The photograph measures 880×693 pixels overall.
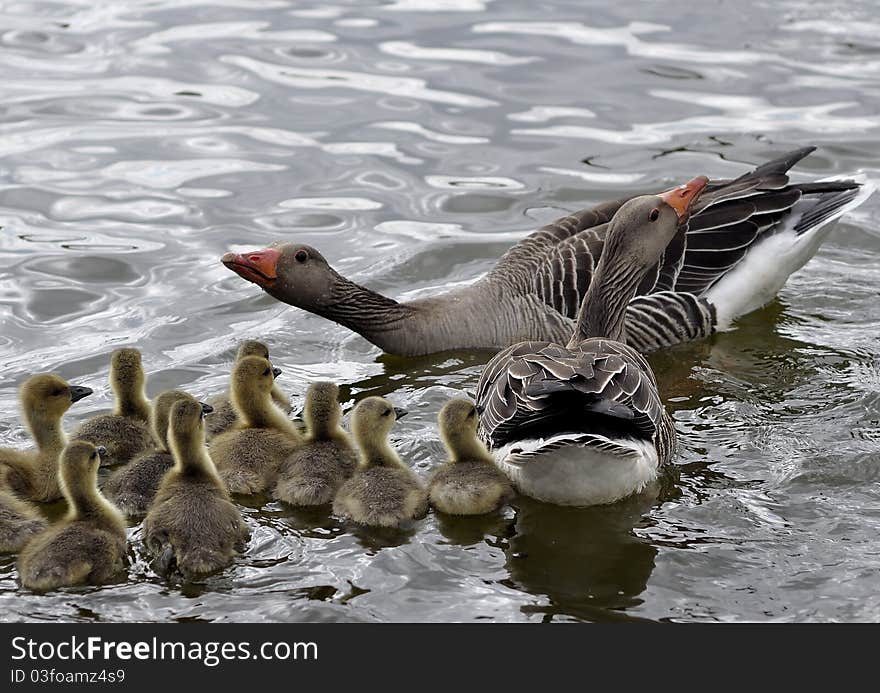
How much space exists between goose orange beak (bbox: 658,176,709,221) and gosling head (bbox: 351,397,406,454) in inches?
124

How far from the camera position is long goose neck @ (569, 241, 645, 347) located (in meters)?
10.2

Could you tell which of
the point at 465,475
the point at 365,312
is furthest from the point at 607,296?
the point at 465,475

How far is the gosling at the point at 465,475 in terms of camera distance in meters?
8.16

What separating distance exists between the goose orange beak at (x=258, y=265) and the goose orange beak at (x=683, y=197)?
9.96ft

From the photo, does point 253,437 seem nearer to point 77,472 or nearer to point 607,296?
point 77,472

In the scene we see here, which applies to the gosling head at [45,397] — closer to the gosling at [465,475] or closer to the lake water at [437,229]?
the lake water at [437,229]

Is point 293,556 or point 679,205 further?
point 679,205

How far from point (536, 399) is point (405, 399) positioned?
298 cm

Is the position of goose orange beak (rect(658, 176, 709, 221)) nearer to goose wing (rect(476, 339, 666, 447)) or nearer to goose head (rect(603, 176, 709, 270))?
goose head (rect(603, 176, 709, 270))

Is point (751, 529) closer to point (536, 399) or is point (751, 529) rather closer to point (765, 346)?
point (536, 399)

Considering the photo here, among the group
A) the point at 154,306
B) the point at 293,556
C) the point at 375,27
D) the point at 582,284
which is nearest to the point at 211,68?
the point at 375,27

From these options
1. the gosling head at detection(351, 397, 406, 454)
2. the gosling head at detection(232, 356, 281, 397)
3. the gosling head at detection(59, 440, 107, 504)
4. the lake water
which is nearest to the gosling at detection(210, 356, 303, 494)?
the gosling head at detection(232, 356, 281, 397)

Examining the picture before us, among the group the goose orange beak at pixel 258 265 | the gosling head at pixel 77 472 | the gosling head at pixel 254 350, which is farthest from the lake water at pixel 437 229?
the gosling head at pixel 254 350

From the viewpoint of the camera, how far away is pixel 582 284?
11375mm
